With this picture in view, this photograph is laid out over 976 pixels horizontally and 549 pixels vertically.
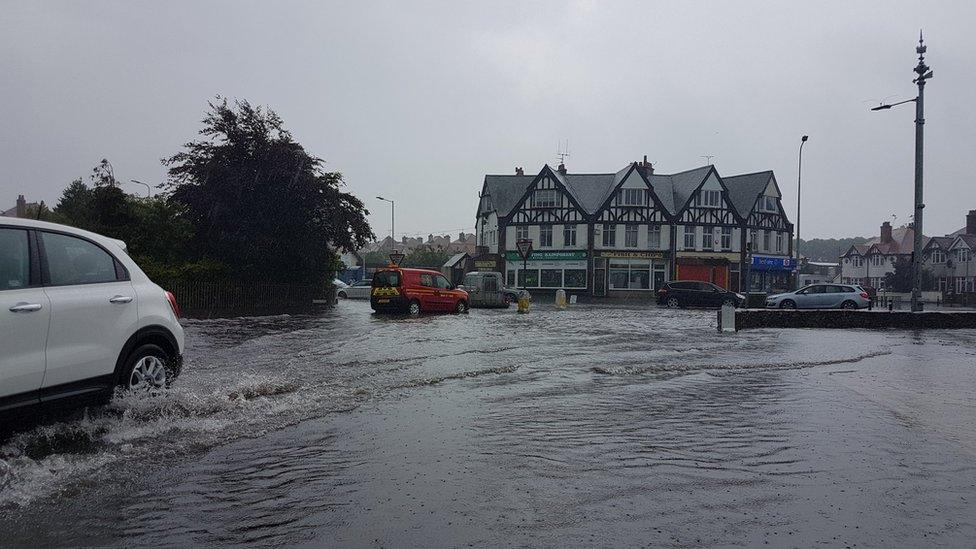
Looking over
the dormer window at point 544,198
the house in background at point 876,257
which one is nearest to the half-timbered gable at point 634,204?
the dormer window at point 544,198

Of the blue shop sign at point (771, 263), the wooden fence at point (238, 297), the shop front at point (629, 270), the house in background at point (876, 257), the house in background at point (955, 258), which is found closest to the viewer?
the wooden fence at point (238, 297)

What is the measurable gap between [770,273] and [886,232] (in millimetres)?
36103

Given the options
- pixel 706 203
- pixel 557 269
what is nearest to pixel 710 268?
pixel 706 203

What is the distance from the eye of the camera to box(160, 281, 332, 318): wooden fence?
2595cm

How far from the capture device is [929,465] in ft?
17.3

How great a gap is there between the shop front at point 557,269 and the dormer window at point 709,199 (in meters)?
10.6

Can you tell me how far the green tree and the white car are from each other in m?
22.8

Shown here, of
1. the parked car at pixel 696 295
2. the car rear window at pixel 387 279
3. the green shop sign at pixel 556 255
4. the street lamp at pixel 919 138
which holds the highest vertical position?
the street lamp at pixel 919 138

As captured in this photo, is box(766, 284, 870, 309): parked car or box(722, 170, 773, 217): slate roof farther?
box(722, 170, 773, 217): slate roof

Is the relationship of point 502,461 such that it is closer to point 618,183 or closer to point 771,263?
point 618,183

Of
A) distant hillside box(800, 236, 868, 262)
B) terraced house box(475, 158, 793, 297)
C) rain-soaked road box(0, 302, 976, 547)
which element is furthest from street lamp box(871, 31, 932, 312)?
distant hillside box(800, 236, 868, 262)

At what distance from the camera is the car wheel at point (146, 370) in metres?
5.91

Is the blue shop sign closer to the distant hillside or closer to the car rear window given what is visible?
the car rear window

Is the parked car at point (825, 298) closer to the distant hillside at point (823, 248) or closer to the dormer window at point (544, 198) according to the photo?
the dormer window at point (544, 198)
